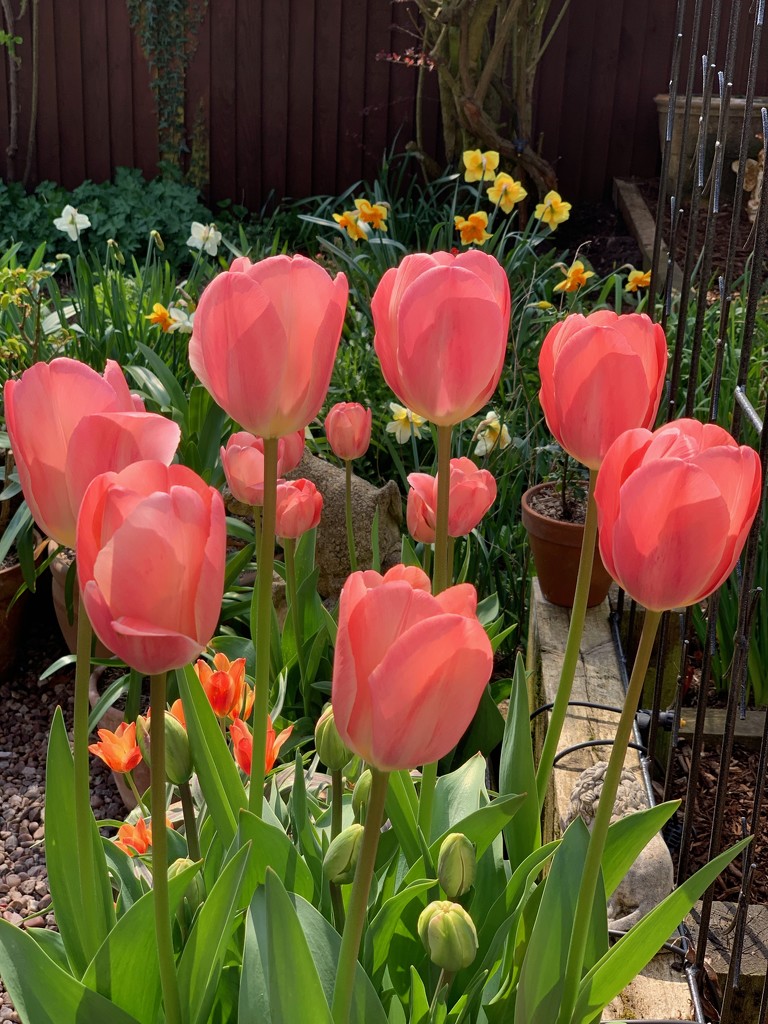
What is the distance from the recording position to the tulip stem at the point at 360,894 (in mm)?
591

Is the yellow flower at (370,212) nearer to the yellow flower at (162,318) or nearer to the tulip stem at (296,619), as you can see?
the yellow flower at (162,318)

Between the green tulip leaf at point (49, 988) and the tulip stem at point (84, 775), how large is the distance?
63 millimetres

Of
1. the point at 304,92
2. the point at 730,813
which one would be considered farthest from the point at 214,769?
the point at 304,92

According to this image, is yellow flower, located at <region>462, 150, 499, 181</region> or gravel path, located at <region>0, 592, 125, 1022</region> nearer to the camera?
gravel path, located at <region>0, 592, 125, 1022</region>

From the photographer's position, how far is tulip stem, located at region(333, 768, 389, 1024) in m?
0.59

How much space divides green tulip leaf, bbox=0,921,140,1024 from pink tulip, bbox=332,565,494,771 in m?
0.34

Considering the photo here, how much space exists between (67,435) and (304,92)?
7258 millimetres

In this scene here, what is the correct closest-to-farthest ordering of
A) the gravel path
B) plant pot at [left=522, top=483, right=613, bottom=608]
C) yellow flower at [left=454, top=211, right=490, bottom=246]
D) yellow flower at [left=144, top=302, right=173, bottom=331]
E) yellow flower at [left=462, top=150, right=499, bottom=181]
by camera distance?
plant pot at [left=522, top=483, right=613, bottom=608] < the gravel path < yellow flower at [left=144, top=302, right=173, bottom=331] < yellow flower at [left=454, top=211, right=490, bottom=246] < yellow flower at [left=462, top=150, right=499, bottom=181]

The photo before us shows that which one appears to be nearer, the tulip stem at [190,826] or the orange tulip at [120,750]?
the tulip stem at [190,826]

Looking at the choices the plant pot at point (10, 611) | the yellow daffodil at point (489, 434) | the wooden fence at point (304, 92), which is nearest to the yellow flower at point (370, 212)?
the yellow daffodil at point (489, 434)

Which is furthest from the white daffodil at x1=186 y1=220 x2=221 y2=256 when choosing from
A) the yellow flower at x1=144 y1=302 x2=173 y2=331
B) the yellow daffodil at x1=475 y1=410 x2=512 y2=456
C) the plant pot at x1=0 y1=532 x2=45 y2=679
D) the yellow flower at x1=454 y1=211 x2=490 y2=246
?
the yellow daffodil at x1=475 y1=410 x2=512 y2=456

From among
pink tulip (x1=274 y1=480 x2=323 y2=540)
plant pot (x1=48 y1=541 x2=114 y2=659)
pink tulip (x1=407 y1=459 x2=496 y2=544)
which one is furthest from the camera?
plant pot (x1=48 y1=541 x2=114 y2=659)

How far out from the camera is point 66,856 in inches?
35.4

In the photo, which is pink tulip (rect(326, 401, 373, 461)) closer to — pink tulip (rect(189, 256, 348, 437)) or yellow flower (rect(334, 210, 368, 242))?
pink tulip (rect(189, 256, 348, 437))
